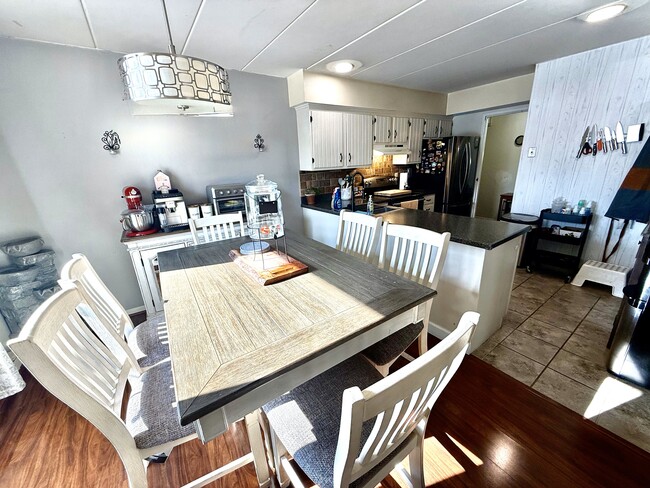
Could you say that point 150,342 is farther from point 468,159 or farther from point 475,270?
point 468,159

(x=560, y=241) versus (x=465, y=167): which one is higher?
(x=465, y=167)

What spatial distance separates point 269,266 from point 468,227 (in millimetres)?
1481

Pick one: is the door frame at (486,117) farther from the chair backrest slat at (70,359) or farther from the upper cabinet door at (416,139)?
the chair backrest slat at (70,359)

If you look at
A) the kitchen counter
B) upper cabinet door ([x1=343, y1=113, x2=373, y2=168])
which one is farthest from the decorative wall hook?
the kitchen counter

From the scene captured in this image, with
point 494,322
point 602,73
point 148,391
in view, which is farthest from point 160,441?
point 602,73

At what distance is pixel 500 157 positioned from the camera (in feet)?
17.2

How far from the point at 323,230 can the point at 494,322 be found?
6.60ft

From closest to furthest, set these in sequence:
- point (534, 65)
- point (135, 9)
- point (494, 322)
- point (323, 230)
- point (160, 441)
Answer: point (160, 441)
point (135, 9)
point (494, 322)
point (534, 65)
point (323, 230)

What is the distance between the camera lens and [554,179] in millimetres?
3146

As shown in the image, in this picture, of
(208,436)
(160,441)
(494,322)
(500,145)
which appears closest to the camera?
(208,436)

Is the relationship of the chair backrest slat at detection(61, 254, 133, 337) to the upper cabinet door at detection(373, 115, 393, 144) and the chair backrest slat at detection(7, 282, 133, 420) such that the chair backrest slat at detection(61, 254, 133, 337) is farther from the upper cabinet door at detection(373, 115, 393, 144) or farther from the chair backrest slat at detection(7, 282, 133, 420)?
the upper cabinet door at detection(373, 115, 393, 144)

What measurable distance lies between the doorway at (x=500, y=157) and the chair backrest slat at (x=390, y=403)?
4.97 metres

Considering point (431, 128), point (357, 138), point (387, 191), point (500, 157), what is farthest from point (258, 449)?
point (500, 157)

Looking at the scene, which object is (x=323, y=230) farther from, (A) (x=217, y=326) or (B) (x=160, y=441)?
(B) (x=160, y=441)
